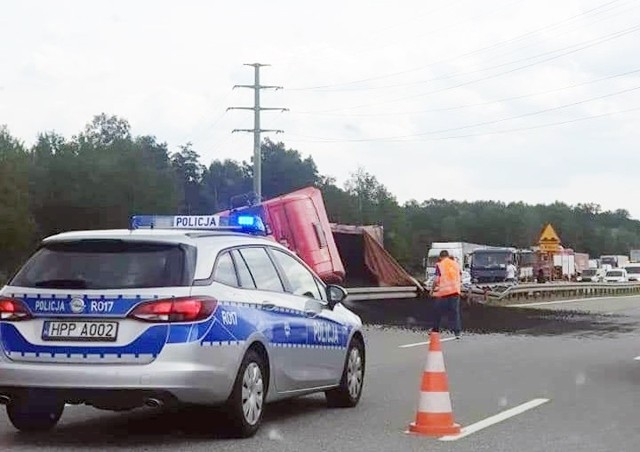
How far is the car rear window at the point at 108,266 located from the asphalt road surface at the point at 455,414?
1152mm

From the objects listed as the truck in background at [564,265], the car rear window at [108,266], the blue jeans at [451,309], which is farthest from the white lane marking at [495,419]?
the truck in background at [564,265]

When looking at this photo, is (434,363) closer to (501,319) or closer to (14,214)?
(501,319)

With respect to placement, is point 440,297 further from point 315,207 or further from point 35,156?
point 35,156

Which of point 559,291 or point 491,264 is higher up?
point 491,264

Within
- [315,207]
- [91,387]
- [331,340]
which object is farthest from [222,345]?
[315,207]

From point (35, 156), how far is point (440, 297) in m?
80.8

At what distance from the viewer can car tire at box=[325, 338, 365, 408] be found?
10641 millimetres

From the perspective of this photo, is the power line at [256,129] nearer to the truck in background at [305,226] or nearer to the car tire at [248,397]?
the truck in background at [305,226]

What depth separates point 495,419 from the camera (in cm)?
1005

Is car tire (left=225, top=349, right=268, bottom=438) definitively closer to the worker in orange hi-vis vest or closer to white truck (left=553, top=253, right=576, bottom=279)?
the worker in orange hi-vis vest

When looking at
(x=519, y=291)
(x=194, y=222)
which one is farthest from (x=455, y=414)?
(x=519, y=291)

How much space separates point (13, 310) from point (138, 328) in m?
0.95

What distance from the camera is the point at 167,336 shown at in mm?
8008

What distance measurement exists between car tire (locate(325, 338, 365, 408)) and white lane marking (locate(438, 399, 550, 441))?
1338 millimetres
